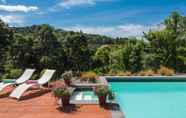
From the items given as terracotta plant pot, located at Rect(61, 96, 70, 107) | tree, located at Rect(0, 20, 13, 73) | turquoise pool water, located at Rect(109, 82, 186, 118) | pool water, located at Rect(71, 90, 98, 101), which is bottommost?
turquoise pool water, located at Rect(109, 82, 186, 118)

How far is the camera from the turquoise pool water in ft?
32.4

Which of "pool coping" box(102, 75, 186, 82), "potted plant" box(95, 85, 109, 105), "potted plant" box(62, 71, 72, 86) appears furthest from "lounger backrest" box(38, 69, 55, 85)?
"pool coping" box(102, 75, 186, 82)

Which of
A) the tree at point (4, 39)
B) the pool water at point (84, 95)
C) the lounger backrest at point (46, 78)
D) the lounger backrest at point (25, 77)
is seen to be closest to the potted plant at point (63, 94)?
the pool water at point (84, 95)

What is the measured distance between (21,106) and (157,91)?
682 centimetres

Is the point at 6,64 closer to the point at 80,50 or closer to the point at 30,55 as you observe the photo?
the point at 30,55

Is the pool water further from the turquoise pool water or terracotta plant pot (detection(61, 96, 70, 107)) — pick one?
terracotta plant pot (detection(61, 96, 70, 107))

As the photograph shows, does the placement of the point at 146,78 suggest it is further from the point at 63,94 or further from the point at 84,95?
the point at 63,94

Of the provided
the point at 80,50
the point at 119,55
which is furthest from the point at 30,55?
the point at 119,55

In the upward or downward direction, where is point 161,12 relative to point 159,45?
upward

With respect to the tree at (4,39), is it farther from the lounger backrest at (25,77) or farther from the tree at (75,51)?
the lounger backrest at (25,77)

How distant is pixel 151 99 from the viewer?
1246cm

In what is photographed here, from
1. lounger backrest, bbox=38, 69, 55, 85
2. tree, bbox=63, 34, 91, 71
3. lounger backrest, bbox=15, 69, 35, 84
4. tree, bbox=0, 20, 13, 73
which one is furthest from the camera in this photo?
tree, bbox=0, 20, 13, 73

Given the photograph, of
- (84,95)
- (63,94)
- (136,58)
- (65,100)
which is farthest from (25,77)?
(136,58)

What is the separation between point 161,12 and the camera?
89.0 feet
